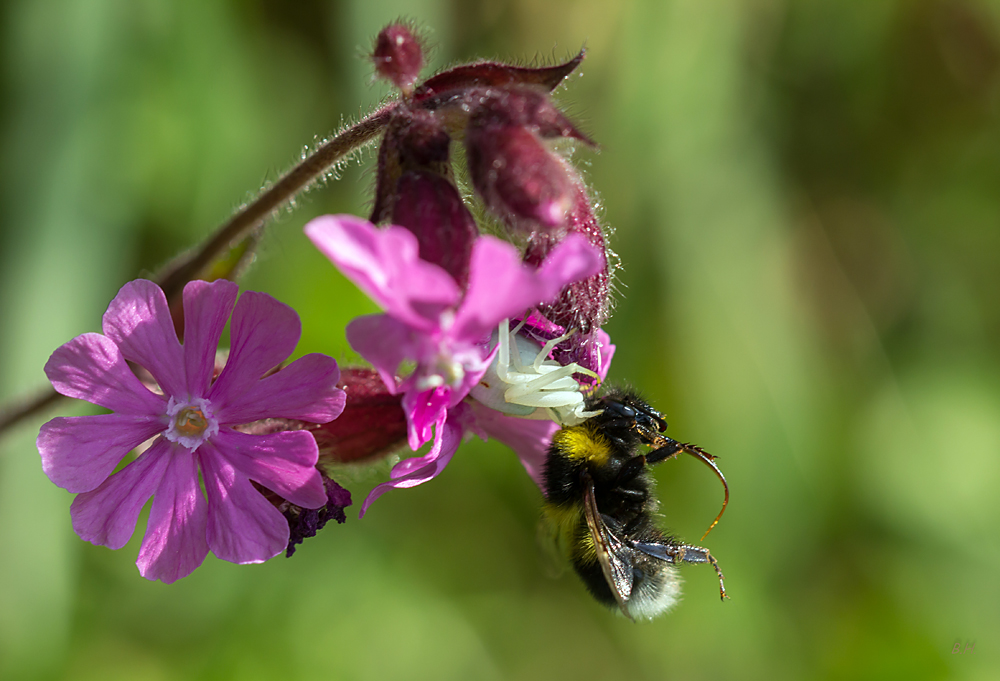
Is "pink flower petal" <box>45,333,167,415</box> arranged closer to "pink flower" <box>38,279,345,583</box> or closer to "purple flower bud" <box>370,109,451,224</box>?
"pink flower" <box>38,279,345,583</box>

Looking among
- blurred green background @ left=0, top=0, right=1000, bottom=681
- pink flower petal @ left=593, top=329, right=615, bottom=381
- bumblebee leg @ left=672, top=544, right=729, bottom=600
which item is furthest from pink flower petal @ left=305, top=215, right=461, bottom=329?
blurred green background @ left=0, top=0, right=1000, bottom=681

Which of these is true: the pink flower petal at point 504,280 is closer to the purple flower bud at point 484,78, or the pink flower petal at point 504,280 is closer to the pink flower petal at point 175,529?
the purple flower bud at point 484,78

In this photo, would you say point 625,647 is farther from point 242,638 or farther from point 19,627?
point 19,627

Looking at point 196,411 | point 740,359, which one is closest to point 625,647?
point 740,359

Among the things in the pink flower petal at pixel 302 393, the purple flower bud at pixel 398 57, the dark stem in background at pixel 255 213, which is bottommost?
the pink flower petal at pixel 302 393

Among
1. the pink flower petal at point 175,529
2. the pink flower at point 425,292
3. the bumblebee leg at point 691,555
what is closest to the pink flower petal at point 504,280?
the pink flower at point 425,292

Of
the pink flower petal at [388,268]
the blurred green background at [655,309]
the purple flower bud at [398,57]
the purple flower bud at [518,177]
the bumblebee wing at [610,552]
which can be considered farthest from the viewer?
the blurred green background at [655,309]
